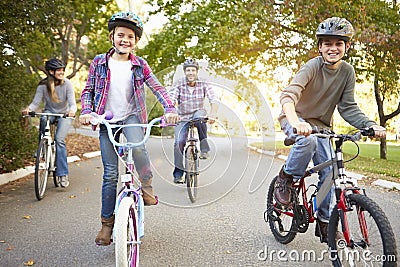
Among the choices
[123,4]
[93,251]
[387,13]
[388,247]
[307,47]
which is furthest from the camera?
[123,4]

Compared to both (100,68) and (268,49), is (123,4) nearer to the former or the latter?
(268,49)

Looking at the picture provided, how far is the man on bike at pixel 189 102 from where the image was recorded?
6.18 metres

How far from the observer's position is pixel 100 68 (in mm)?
4031

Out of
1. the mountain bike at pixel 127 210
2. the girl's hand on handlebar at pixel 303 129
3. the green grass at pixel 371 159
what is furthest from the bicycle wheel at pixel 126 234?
the green grass at pixel 371 159

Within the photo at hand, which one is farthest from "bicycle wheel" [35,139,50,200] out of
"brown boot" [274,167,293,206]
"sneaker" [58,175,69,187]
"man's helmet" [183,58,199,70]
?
"brown boot" [274,167,293,206]

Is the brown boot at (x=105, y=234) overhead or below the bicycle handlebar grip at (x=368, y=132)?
below

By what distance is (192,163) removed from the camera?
664 cm

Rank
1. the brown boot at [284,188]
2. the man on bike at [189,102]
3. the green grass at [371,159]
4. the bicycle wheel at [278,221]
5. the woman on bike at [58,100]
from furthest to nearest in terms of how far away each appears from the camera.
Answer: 1. the green grass at [371,159]
2. the woman on bike at [58,100]
3. the man on bike at [189,102]
4. the bicycle wheel at [278,221]
5. the brown boot at [284,188]

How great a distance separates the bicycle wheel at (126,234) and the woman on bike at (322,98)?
4.52 feet

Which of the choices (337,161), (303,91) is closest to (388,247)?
(337,161)

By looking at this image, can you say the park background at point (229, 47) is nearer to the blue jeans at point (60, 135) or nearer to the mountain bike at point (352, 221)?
the blue jeans at point (60, 135)

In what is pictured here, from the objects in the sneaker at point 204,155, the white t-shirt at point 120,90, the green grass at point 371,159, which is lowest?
the green grass at point 371,159

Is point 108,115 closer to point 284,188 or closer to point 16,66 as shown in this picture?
point 284,188

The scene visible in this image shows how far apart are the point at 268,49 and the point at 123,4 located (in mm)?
9551
